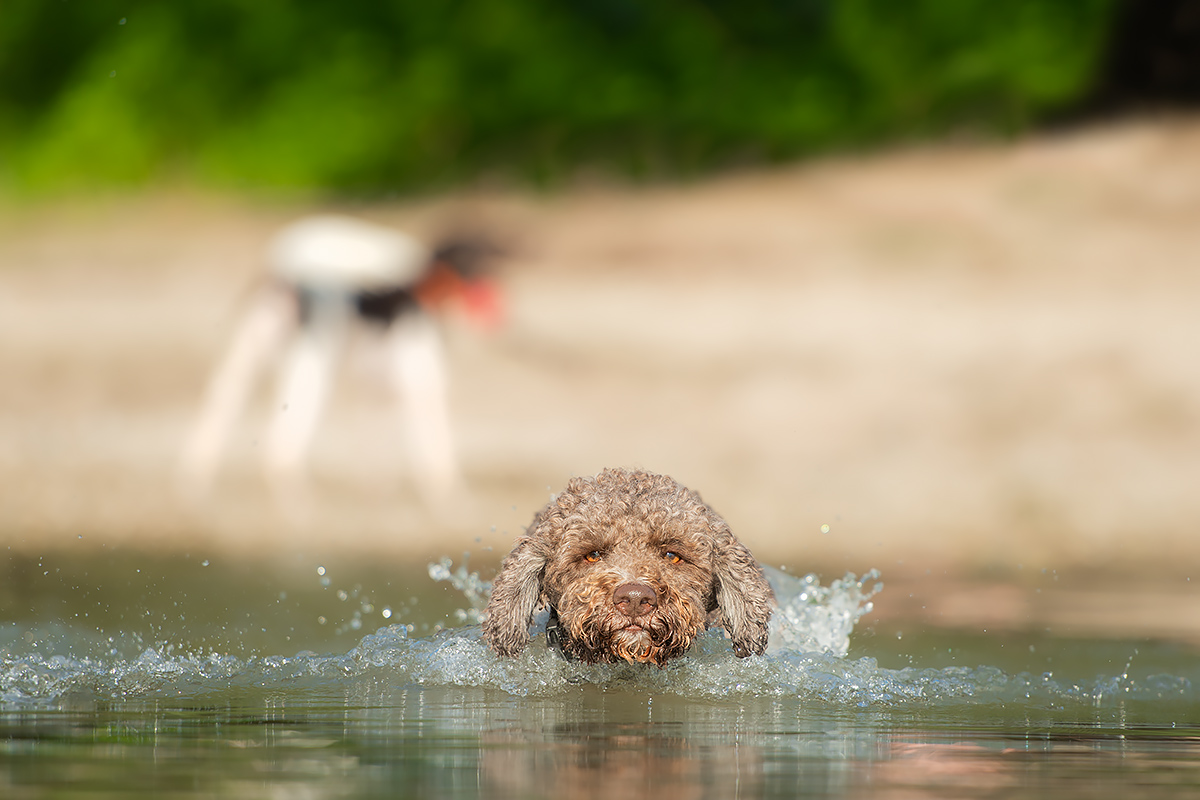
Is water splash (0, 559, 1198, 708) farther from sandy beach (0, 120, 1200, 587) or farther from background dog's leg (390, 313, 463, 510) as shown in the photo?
background dog's leg (390, 313, 463, 510)

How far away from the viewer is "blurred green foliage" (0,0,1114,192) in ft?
75.6

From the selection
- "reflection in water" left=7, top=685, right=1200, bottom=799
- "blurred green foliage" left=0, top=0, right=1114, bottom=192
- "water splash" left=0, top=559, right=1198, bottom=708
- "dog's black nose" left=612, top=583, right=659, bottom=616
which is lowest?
"reflection in water" left=7, top=685, right=1200, bottom=799

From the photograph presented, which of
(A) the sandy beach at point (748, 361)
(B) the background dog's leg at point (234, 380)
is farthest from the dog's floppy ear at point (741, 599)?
(B) the background dog's leg at point (234, 380)

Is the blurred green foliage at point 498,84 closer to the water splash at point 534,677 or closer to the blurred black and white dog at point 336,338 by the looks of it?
the blurred black and white dog at point 336,338

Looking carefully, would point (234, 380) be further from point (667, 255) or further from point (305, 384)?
point (667, 255)

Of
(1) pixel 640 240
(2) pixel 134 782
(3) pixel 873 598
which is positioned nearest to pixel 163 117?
(1) pixel 640 240

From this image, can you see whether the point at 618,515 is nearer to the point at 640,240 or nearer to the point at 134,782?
the point at 134,782

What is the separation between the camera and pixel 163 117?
24.3 metres

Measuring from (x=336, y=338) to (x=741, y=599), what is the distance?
12.5 m

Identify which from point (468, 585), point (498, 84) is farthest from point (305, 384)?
point (468, 585)

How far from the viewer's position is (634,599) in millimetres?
6141

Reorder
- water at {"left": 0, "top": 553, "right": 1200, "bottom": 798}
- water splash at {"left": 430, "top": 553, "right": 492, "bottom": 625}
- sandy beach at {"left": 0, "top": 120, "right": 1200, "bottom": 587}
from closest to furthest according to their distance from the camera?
water at {"left": 0, "top": 553, "right": 1200, "bottom": 798} → water splash at {"left": 430, "top": 553, "right": 492, "bottom": 625} → sandy beach at {"left": 0, "top": 120, "right": 1200, "bottom": 587}

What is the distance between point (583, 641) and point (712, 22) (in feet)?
64.1

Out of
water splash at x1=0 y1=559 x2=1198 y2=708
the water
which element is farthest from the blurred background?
water splash at x1=0 y1=559 x2=1198 y2=708
